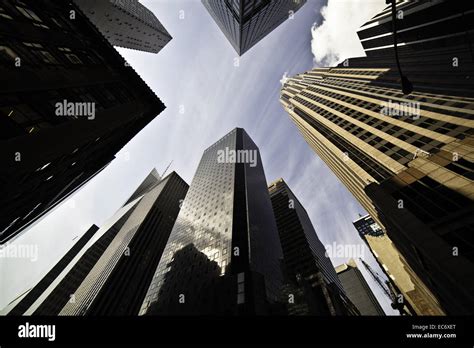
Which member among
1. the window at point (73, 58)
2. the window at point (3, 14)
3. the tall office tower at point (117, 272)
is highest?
the tall office tower at point (117, 272)

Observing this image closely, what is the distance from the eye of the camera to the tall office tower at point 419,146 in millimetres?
15414

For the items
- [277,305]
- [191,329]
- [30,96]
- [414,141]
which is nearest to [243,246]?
[277,305]

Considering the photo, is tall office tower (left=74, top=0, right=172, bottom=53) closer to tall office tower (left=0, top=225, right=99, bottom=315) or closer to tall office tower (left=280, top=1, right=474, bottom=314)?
tall office tower (left=280, top=1, right=474, bottom=314)

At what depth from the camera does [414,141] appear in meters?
32.1

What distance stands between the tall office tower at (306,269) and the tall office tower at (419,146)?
66.3 ft

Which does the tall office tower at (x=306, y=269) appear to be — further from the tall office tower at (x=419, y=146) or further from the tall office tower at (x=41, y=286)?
the tall office tower at (x=41, y=286)

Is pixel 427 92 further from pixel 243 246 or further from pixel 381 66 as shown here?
pixel 243 246

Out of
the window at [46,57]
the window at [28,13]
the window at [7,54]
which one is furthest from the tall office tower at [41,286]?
the window at [7,54]

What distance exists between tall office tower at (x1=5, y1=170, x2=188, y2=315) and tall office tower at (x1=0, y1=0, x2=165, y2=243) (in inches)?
2384

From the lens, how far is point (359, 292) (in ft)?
491

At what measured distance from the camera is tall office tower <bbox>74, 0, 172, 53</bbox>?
54.4m

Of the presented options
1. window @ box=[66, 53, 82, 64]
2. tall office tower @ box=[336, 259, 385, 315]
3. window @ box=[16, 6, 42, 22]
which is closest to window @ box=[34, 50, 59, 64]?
window @ box=[66, 53, 82, 64]

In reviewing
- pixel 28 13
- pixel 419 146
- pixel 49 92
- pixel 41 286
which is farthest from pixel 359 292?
pixel 41 286

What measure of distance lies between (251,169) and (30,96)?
83273 millimetres
